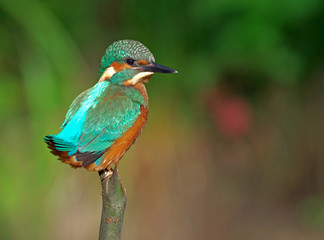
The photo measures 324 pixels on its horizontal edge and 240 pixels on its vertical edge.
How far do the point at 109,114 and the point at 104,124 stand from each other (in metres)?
0.05

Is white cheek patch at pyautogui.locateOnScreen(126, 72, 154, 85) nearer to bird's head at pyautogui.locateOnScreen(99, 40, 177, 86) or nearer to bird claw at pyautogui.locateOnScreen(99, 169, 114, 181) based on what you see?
bird's head at pyautogui.locateOnScreen(99, 40, 177, 86)

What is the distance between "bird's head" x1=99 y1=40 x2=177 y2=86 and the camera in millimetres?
2451

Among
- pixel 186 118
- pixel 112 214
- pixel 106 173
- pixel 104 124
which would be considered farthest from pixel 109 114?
pixel 186 118

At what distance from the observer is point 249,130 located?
5527 mm

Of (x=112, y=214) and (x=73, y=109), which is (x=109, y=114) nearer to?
(x=73, y=109)

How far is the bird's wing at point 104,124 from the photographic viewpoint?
2229mm

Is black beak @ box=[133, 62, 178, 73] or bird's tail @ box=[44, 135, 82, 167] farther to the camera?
black beak @ box=[133, 62, 178, 73]

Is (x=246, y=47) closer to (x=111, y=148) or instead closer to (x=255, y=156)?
(x=255, y=156)

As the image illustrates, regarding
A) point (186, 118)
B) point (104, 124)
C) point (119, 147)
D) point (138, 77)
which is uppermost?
point (138, 77)

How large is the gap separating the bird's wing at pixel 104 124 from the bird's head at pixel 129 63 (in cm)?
10

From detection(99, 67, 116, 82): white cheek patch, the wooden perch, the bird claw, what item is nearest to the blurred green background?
detection(99, 67, 116, 82): white cheek patch

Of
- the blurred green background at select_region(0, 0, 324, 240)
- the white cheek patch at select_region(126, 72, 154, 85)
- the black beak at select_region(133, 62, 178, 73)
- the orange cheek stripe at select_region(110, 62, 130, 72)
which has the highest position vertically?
the orange cheek stripe at select_region(110, 62, 130, 72)

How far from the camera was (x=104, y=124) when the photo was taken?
230cm

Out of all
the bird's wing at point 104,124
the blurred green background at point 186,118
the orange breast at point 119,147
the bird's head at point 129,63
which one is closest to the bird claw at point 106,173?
the orange breast at point 119,147
